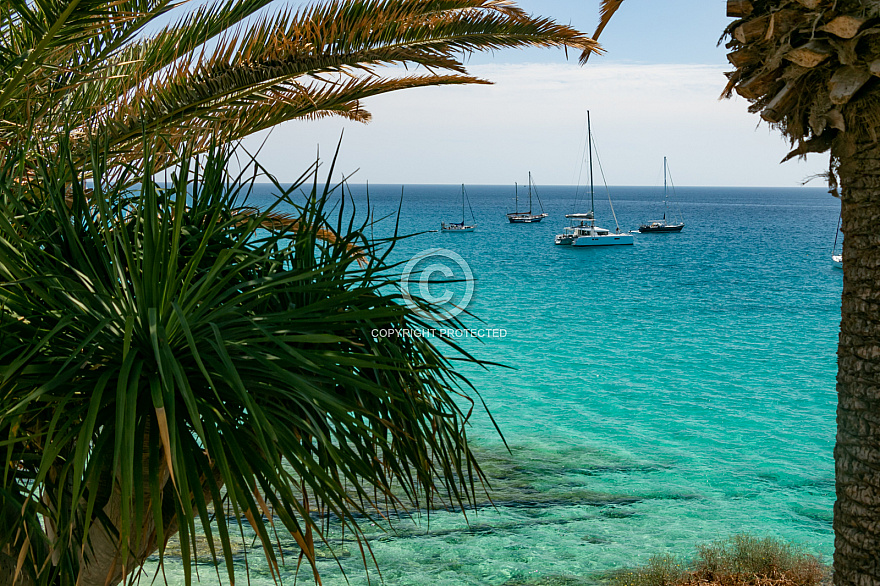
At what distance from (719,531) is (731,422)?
6787 mm

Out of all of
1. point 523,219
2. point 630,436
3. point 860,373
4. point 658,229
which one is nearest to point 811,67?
point 860,373

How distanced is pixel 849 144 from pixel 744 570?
423 cm

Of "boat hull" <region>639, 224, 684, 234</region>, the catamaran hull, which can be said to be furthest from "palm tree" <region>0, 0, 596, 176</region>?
"boat hull" <region>639, 224, 684, 234</region>

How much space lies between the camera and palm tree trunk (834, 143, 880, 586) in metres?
3.43

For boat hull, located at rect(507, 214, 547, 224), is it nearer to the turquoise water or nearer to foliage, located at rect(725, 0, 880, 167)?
the turquoise water

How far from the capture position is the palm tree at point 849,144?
11.1 feet

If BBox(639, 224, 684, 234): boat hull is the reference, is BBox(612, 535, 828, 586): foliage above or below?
below

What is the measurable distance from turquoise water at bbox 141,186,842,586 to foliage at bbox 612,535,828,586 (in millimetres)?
1176

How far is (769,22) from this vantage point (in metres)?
3.53

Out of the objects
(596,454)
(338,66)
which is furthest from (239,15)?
(596,454)

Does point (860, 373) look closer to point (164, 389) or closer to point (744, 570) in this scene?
point (164, 389)

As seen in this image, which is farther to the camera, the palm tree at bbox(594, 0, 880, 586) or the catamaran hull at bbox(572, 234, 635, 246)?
the catamaran hull at bbox(572, 234, 635, 246)

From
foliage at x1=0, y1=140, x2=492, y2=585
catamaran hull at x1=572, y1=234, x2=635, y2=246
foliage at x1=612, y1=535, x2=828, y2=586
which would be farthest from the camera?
catamaran hull at x1=572, y1=234, x2=635, y2=246

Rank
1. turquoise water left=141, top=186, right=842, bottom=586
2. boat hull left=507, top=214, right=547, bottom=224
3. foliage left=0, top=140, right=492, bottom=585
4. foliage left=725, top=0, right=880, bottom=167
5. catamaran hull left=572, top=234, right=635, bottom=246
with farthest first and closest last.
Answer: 1. boat hull left=507, top=214, right=547, bottom=224
2. catamaran hull left=572, top=234, right=635, bottom=246
3. turquoise water left=141, top=186, right=842, bottom=586
4. foliage left=725, top=0, right=880, bottom=167
5. foliage left=0, top=140, right=492, bottom=585
